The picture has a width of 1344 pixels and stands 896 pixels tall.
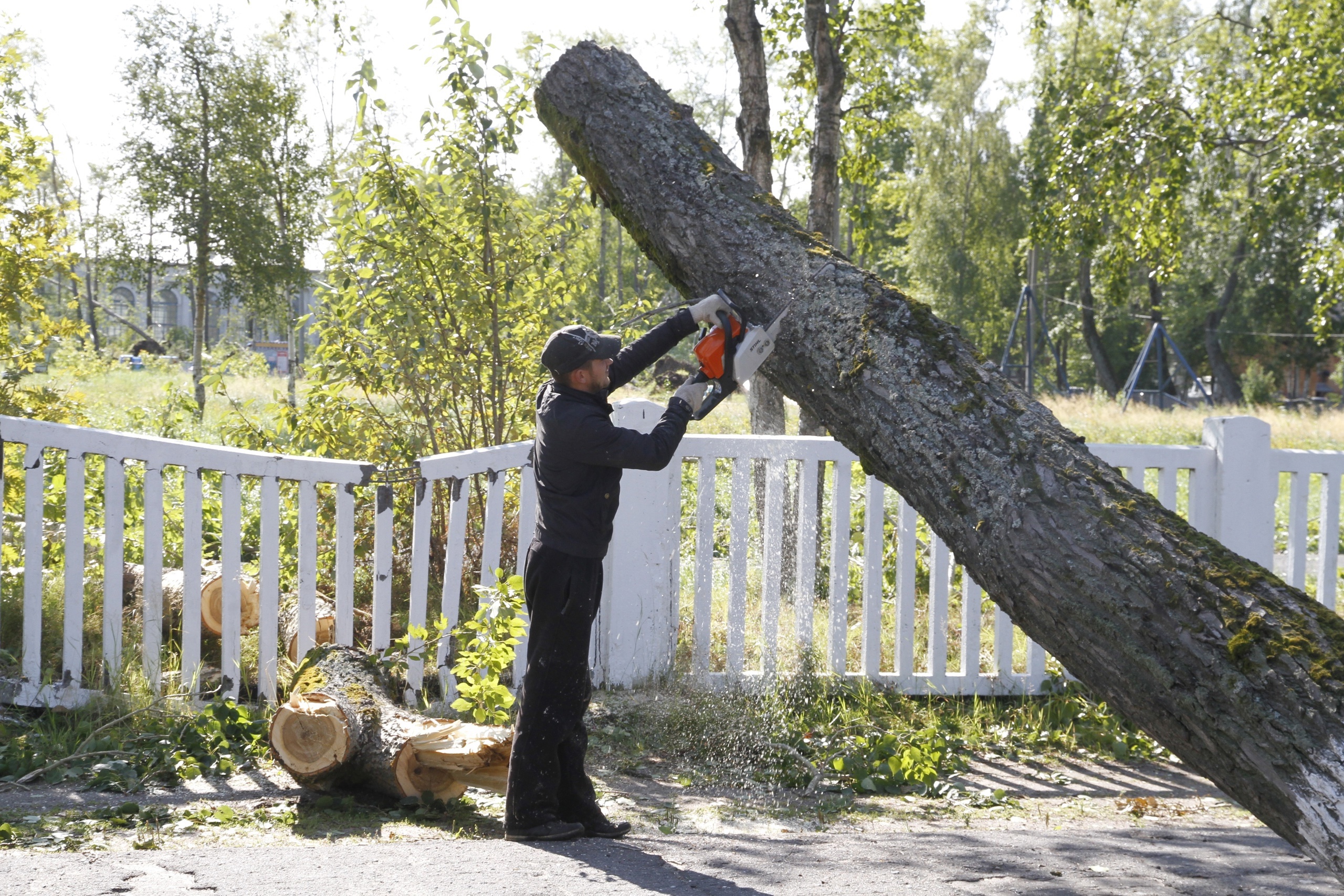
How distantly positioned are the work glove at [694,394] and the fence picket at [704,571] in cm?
143

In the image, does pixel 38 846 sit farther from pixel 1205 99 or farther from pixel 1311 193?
pixel 1311 193

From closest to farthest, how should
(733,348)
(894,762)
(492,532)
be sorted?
(733,348), (894,762), (492,532)

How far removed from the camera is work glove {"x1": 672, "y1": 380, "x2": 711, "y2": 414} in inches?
130

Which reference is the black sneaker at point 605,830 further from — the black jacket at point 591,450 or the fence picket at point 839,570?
the fence picket at point 839,570

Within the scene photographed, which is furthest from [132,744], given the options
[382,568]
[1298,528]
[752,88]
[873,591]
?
[1298,528]

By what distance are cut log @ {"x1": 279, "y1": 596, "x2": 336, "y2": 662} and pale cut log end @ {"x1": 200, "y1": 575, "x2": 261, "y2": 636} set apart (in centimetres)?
14

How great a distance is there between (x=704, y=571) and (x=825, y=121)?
3623mm

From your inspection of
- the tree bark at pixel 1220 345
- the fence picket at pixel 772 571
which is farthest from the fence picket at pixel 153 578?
the tree bark at pixel 1220 345

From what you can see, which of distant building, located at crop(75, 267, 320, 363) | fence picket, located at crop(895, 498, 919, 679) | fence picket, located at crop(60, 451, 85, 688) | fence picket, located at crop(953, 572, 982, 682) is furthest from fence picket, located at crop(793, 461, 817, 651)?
fence picket, located at crop(60, 451, 85, 688)

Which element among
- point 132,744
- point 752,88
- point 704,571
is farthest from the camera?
point 752,88

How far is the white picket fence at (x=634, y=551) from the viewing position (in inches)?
165

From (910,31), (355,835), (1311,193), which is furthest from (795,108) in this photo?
(1311,193)

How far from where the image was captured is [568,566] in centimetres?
340

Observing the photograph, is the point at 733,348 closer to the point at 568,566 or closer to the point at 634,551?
the point at 568,566
